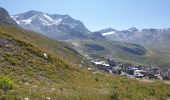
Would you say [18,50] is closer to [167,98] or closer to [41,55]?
[41,55]

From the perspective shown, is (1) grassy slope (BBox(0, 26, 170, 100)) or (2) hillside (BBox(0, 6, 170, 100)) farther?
(1) grassy slope (BBox(0, 26, 170, 100))

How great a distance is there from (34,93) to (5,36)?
800 inches

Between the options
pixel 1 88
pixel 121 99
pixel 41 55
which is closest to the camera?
pixel 1 88

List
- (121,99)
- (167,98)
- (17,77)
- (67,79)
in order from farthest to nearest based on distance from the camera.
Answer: (67,79) → (167,98) → (17,77) → (121,99)

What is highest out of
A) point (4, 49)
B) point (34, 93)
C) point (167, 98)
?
point (4, 49)

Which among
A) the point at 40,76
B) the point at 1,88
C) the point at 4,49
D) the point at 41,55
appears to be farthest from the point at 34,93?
the point at 41,55

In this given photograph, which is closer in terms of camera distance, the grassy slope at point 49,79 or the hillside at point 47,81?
the hillside at point 47,81

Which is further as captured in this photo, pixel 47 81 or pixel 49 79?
pixel 49 79

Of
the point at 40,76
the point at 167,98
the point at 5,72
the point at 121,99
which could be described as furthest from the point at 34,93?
the point at 167,98

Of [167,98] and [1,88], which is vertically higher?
[1,88]

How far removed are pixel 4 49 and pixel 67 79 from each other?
7294 mm

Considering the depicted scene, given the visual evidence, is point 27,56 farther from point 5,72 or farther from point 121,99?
point 121,99

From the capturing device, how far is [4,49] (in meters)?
34.8

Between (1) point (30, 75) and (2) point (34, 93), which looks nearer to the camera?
(2) point (34, 93)
